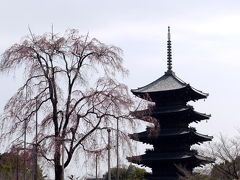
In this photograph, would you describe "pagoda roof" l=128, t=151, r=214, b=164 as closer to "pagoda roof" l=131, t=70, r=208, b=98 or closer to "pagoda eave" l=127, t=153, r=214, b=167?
"pagoda eave" l=127, t=153, r=214, b=167

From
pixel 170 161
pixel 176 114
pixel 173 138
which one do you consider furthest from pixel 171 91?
pixel 170 161

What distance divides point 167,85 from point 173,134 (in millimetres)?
4531

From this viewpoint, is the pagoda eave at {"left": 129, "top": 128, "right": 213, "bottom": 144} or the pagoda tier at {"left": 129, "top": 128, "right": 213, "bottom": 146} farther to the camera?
the pagoda tier at {"left": 129, "top": 128, "right": 213, "bottom": 146}

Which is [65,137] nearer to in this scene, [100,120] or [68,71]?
[100,120]

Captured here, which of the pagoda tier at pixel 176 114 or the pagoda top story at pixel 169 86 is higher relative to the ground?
the pagoda top story at pixel 169 86

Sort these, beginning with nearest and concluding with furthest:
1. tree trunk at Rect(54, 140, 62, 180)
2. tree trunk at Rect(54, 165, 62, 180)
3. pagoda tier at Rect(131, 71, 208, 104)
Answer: tree trunk at Rect(54, 140, 62, 180) → tree trunk at Rect(54, 165, 62, 180) → pagoda tier at Rect(131, 71, 208, 104)

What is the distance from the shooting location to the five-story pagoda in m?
39.8

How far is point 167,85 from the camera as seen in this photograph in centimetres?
4191

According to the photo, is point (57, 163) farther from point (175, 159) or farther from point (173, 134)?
point (175, 159)

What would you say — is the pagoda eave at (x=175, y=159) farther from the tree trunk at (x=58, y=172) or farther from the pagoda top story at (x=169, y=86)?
the tree trunk at (x=58, y=172)

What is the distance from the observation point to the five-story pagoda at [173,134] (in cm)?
3984

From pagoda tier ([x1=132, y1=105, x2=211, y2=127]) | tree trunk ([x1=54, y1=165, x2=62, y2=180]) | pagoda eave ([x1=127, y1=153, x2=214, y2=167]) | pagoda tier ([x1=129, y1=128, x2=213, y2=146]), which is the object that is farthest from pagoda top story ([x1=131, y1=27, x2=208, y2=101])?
tree trunk ([x1=54, y1=165, x2=62, y2=180])

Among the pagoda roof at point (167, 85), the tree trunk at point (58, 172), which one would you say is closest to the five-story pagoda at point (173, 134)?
the pagoda roof at point (167, 85)

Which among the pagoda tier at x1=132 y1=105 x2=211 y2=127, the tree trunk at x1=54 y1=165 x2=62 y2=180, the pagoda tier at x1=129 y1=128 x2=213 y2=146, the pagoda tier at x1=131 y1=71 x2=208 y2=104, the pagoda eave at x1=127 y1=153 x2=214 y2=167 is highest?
the pagoda tier at x1=131 y1=71 x2=208 y2=104
